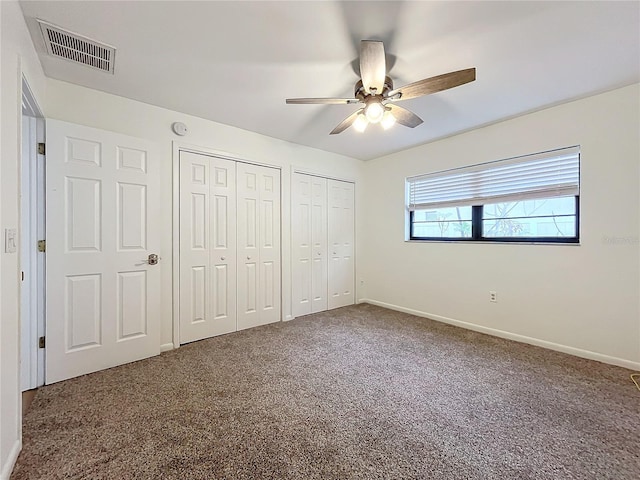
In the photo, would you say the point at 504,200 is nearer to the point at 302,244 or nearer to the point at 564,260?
the point at 564,260

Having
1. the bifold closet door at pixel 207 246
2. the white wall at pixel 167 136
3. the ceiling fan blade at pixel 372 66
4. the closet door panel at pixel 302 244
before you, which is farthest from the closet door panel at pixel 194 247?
the ceiling fan blade at pixel 372 66

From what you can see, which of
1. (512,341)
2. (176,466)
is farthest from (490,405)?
(176,466)

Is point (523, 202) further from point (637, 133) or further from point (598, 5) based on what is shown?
point (598, 5)

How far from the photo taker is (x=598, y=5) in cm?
151

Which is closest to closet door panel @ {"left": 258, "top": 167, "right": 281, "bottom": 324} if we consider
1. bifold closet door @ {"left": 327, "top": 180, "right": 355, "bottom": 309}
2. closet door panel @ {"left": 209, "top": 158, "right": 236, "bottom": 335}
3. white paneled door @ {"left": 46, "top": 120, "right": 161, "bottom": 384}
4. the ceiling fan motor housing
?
closet door panel @ {"left": 209, "top": 158, "right": 236, "bottom": 335}

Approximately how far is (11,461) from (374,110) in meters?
2.84

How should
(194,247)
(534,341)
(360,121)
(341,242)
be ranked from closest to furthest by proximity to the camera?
(360,121), (534,341), (194,247), (341,242)

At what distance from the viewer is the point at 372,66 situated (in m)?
1.71

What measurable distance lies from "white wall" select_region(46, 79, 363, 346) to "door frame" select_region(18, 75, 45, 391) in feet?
0.78

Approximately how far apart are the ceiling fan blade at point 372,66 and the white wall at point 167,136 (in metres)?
1.78

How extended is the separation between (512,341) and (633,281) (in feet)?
3.70

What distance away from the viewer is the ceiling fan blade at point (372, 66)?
1552mm

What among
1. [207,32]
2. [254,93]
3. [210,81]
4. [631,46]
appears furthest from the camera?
[254,93]

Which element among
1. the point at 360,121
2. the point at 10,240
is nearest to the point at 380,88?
the point at 360,121
